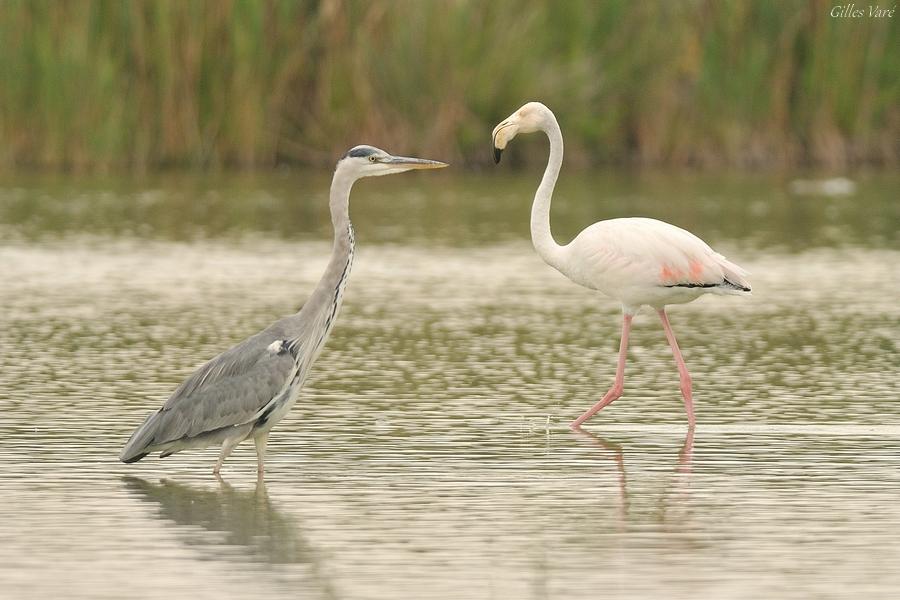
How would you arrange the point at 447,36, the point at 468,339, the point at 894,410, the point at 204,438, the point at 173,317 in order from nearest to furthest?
the point at 204,438 < the point at 894,410 < the point at 468,339 < the point at 173,317 < the point at 447,36

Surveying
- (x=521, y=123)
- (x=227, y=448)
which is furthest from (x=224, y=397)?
(x=521, y=123)

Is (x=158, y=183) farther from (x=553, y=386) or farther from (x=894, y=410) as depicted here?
(x=894, y=410)

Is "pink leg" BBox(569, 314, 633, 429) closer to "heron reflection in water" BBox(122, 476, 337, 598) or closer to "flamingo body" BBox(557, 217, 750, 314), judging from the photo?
"flamingo body" BBox(557, 217, 750, 314)

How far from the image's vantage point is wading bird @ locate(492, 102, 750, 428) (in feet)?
31.2

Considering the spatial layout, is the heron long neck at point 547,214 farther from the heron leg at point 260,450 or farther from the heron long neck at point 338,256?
the heron leg at point 260,450

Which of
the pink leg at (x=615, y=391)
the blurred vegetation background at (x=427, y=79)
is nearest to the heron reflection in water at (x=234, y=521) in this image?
the pink leg at (x=615, y=391)

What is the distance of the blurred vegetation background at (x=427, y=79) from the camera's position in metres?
25.4

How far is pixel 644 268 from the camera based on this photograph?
9.54 meters

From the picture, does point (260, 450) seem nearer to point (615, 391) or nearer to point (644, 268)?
point (615, 391)

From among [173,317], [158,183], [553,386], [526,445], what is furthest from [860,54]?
[526,445]

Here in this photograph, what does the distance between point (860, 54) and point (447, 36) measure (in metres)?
5.88

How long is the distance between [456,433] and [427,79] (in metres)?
18.3

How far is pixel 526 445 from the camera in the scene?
8578 millimetres

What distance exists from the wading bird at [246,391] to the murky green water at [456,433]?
0.18 metres
